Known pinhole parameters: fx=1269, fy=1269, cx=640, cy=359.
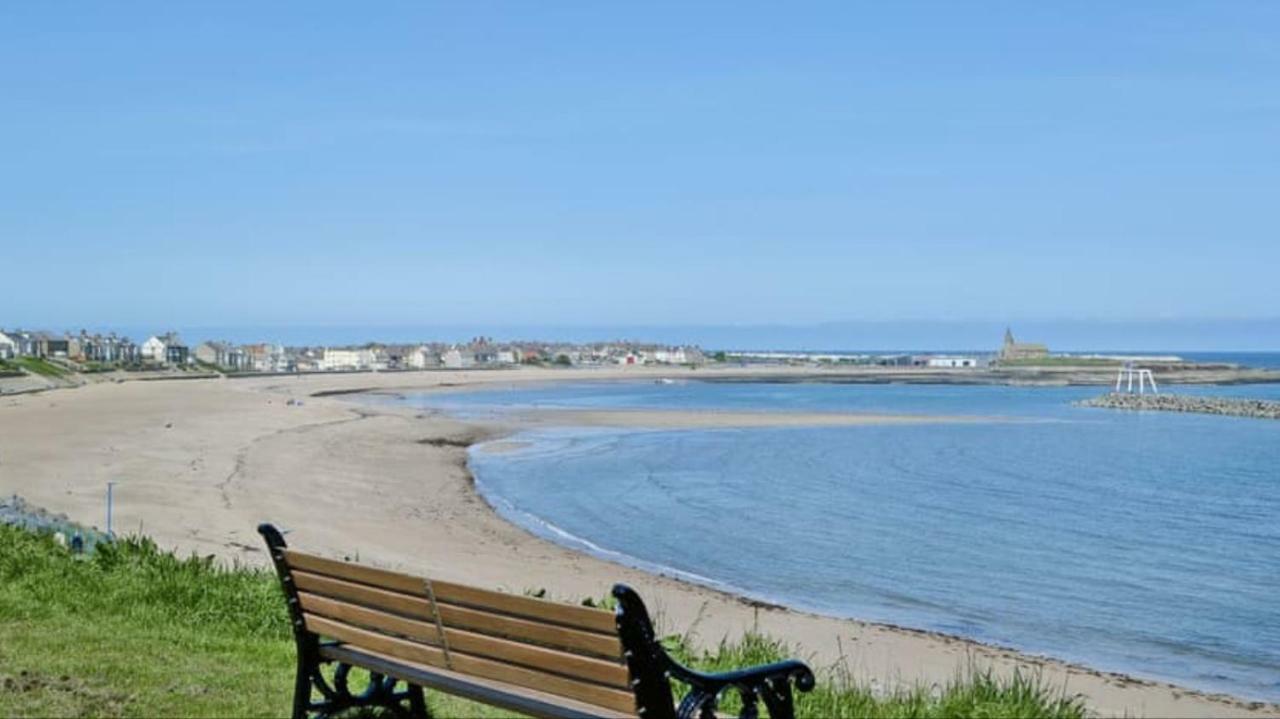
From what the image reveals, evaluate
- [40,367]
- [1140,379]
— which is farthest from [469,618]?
[40,367]

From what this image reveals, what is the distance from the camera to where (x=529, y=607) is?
4.44 meters

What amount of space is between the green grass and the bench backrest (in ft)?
334

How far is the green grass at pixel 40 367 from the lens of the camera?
325ft

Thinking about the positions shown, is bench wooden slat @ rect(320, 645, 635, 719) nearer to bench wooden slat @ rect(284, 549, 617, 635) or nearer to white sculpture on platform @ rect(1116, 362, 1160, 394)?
bench wooden slat @ rect(284, 549, 617, 635)

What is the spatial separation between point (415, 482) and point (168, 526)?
34.2ft

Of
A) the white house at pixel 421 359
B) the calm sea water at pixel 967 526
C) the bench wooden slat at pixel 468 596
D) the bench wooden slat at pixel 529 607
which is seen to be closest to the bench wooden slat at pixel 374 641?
the bench wooden slat at pixel 468 596

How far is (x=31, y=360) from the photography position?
109 metres

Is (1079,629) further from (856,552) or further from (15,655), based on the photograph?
(15,655)

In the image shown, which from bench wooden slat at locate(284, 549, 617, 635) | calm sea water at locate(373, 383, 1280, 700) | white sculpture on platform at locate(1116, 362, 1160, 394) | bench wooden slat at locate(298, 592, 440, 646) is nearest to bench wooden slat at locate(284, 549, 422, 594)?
bench wooden slat at locate(284, 549, 617, 635)

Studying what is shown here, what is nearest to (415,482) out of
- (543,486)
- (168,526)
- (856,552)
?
(543,486)

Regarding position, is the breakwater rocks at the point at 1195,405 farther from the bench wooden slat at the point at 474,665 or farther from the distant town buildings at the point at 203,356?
the distant town buildings at the point at 203,356

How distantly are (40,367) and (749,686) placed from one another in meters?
110

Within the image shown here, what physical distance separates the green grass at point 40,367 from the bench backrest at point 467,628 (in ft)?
334

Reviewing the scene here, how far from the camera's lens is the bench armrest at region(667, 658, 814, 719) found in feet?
14.3
